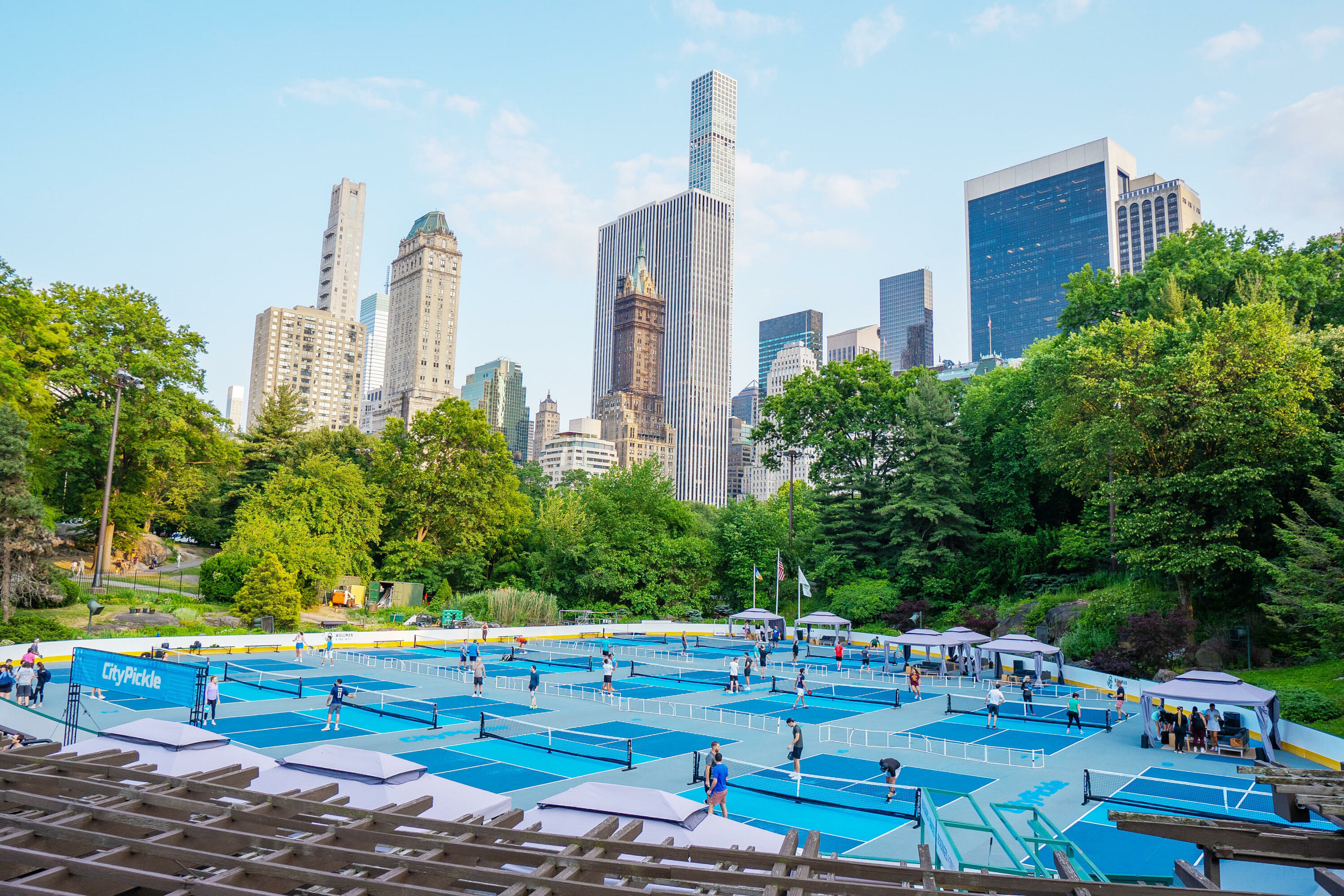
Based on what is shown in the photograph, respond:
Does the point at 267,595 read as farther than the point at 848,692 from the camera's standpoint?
Yes

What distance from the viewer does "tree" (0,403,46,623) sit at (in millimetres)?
38531

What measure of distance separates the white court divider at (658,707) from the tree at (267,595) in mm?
17657

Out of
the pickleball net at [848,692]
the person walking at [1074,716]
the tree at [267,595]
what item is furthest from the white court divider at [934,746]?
the tree at [267,595]

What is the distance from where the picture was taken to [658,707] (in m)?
28.3

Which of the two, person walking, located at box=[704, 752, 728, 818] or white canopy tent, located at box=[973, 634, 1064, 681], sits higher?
white canopy tent, located at box=[973, 634, 1064, 681]

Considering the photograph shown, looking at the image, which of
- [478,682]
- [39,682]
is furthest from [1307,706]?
[39,682]

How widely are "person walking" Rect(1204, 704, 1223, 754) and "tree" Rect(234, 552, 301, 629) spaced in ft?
134

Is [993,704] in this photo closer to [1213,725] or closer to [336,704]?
[1213,725]

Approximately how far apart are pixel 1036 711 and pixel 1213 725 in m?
6.07

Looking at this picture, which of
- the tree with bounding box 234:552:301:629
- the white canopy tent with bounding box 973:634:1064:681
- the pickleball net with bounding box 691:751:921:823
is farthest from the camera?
the tree with bounding box 234:552:301:629

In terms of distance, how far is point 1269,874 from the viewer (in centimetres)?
1285

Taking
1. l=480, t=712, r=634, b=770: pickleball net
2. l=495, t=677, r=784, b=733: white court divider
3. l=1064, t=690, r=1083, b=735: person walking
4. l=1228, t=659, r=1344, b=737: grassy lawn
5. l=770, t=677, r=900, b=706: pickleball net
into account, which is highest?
l=1228, t=659, r=1344, b=737: grassy lawn

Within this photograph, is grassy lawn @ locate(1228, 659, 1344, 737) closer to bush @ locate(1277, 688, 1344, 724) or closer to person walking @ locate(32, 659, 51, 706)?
bush @ locate(1277, 688, 1344, 724)

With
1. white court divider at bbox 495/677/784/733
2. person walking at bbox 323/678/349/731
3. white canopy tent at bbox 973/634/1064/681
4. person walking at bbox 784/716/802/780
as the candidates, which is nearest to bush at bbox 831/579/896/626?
white canopy tent at bbox 973/634/1064/681
